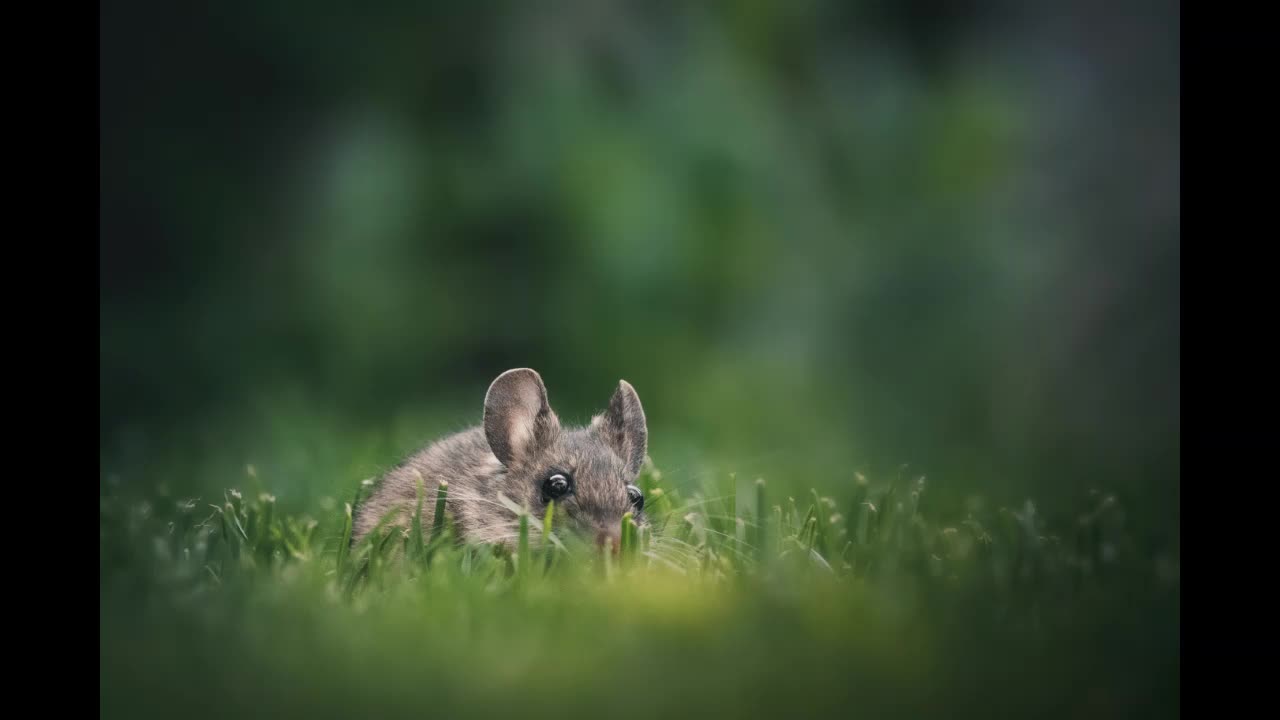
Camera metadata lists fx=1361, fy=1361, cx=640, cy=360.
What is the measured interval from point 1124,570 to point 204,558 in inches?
57.6

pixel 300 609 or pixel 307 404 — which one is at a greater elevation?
pixel 307 404

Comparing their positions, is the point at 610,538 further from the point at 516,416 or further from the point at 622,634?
the point at 622,634

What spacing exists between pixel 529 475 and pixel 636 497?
198 mm

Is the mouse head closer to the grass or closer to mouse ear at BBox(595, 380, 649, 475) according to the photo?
mouse ear at BBox(595, 380, 649, 475)

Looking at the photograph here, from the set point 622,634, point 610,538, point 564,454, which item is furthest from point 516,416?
point 622,634

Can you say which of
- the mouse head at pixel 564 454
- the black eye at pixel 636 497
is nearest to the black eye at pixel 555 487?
the mouse head at pixel 564 454

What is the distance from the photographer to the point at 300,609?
1831 mm

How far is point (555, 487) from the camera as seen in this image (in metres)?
2.41

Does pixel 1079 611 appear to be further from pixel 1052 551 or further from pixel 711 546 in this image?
pixel 711 546

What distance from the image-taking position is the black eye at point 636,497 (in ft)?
8.02

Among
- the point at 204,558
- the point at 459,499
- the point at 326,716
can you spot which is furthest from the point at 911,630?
the point at 204,558

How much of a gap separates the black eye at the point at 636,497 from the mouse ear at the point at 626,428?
0.09 metres

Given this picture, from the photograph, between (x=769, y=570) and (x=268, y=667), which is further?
(x=769, y=570)

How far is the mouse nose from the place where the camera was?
224 centimetres
